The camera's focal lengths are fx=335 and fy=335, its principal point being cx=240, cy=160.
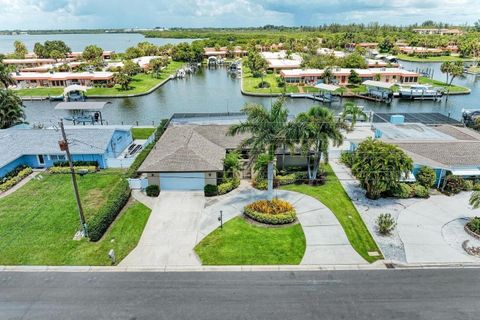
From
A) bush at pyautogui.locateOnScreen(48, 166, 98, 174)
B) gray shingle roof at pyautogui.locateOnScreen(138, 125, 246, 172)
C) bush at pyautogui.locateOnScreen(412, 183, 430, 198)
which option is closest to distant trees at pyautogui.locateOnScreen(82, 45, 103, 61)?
gray shingle roof at pyautogui.locateOnScreen(138, 125, 246, 172)

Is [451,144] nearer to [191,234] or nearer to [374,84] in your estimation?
[191,234]

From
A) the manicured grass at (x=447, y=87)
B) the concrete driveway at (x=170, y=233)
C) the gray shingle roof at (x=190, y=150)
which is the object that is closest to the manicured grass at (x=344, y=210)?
the gray shingle roof at (x=190, y=150)

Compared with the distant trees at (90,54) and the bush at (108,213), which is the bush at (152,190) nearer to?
the bush at (108,213)

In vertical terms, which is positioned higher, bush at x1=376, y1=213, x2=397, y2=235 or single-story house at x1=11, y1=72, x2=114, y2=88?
A: single-story house at x1=11, y1=72, x2=114, y2=88

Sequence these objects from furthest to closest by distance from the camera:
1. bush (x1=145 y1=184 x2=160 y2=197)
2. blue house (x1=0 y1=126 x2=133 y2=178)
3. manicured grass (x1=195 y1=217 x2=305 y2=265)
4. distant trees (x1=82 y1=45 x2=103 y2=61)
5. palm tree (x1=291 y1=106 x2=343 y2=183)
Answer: distant trees (x1=82 y1=45 x2=103 y2=61)
blue house (x1=0 y1=126 x2=133 y2=178)
bush (x1=145 y1=184 x2=160 y2=197)
palm tree (x1=291 y1=106 x2=343 y2=183)
manicured grass (x1=195 y1=217 x2=305 y2=265)

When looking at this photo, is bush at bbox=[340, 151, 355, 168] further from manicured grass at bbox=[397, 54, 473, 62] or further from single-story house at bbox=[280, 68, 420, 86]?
manicured grass at bbox=[397, 54, 473, 62]

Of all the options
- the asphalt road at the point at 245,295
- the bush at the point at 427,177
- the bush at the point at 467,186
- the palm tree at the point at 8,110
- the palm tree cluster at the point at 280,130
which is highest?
the palm tree cluster at the point at 280,130

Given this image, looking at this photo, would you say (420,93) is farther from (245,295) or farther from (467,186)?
(245,295)
